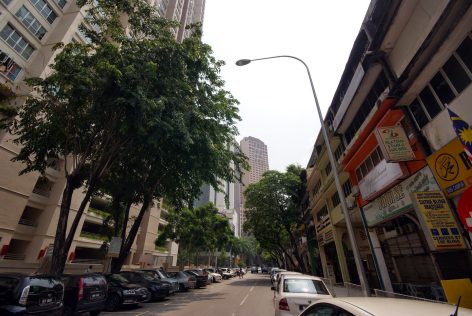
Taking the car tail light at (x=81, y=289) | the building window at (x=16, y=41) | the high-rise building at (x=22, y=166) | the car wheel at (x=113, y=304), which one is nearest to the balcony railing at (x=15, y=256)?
the high-rise building at (x=22, y=166)

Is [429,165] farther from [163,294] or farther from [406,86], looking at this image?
[163,294]

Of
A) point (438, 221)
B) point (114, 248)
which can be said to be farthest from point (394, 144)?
point (114, 248)

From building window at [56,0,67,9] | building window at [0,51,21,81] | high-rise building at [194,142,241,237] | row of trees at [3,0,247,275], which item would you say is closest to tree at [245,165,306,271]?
row of trees at [3,0,247,275]

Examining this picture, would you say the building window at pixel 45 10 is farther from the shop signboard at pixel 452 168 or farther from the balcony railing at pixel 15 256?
the shop signboard at pixel 452 168

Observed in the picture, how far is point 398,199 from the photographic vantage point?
10156mm

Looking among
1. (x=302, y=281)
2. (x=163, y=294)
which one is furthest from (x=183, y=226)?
(x=302, y=281)

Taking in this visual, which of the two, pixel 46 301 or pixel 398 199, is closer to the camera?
pixel 46 301

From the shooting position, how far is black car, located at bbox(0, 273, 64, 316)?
21.3 ft

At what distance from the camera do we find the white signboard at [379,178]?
9750mm

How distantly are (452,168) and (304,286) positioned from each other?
574 centimetres

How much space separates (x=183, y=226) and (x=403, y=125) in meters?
31.0

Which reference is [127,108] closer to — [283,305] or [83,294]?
[83,294]

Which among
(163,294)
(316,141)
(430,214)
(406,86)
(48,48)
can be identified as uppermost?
(48,48)

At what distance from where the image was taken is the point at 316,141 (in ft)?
72.9
